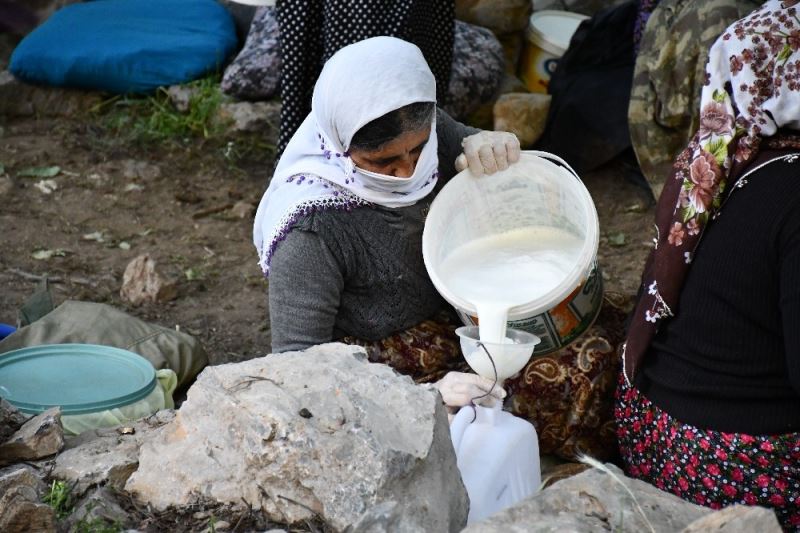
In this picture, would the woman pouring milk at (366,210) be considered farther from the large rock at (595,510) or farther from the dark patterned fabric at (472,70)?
the dark patterned fabric at (472,70)

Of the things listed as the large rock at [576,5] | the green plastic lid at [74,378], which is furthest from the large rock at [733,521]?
the large rock at [576,5]

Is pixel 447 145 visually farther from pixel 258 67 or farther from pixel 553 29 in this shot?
pixel 553 29

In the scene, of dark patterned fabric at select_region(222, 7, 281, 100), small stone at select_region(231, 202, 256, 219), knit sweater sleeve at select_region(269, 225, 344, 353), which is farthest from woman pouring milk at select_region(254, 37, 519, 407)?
dark patterned fabric at select_region(222, 7, 281, 100)

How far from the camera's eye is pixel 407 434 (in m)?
1.85

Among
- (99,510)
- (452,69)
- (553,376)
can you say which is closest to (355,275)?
(553,376)

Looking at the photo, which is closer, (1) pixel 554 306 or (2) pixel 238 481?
(2) pixel 238 481

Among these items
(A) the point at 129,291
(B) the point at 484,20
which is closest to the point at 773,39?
(A) the point at 129,291

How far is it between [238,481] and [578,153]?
372cm

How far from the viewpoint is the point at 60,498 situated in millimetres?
1893

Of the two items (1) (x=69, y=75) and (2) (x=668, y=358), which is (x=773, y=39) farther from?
(1) (x=69, y=75)

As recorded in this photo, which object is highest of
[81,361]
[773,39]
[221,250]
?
[773,39]

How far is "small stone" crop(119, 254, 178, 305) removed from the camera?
4277 mm

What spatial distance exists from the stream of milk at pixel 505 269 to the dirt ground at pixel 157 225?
1.46 meters

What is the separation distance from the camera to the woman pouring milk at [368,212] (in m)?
2.52
